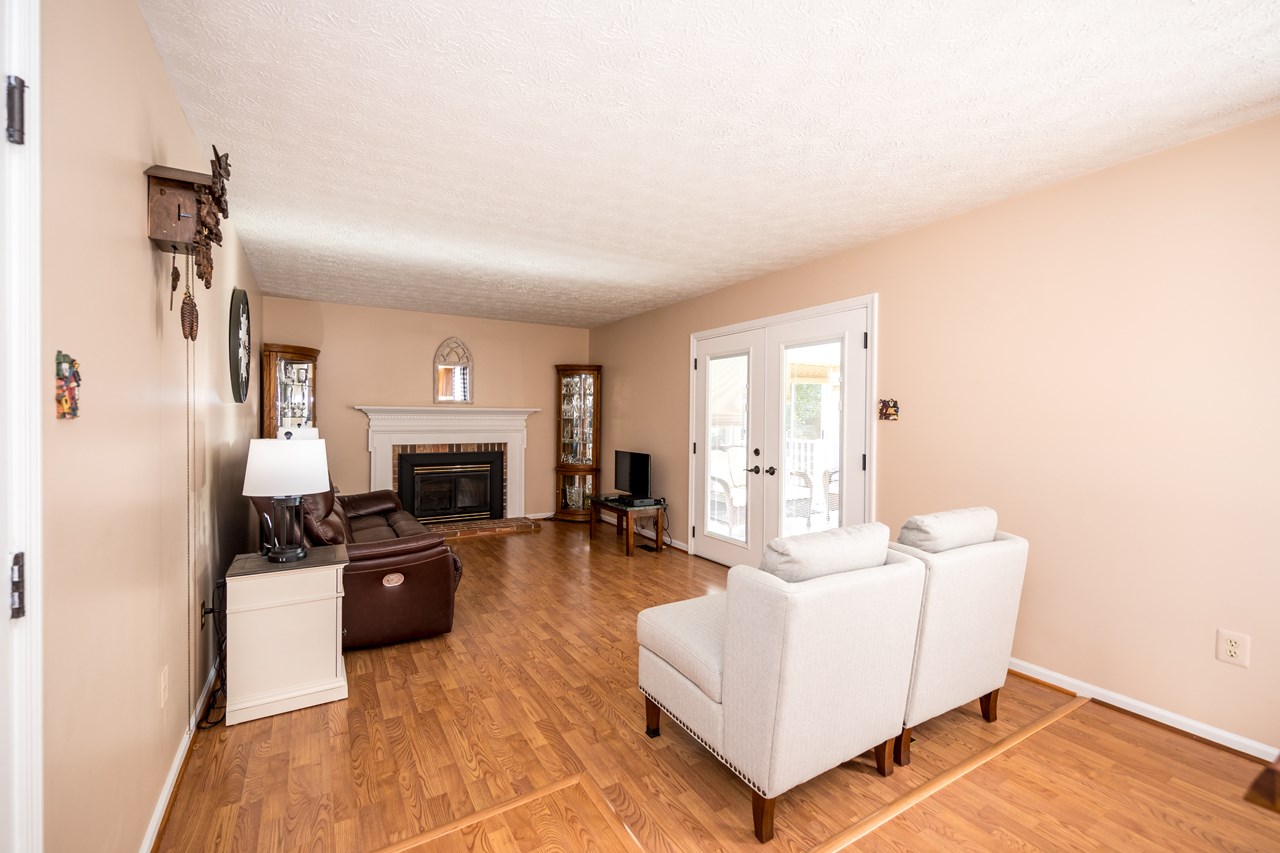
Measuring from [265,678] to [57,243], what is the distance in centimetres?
205

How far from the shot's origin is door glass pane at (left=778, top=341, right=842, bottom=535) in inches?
156

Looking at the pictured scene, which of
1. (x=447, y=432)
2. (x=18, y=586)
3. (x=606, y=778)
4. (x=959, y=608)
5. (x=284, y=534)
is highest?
(x=447, y=432)

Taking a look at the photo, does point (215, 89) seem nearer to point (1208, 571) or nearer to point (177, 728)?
point (177, 728)

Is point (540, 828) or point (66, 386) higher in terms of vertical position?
point (66, 386)

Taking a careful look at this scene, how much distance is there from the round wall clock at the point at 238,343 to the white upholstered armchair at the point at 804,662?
120 inches

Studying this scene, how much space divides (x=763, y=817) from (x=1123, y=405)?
239 centimetres

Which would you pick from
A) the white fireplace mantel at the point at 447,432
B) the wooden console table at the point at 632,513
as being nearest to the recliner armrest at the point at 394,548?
the wooden console table at the point at 632,513

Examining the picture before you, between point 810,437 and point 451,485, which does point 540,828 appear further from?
point 451,485

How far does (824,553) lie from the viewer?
1.83 meters

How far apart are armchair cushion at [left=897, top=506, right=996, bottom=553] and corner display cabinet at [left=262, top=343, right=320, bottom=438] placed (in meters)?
5.23

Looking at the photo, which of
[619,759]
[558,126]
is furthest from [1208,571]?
[558,126]

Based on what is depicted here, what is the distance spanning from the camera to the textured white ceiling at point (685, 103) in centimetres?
163

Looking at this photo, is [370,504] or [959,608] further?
[370,504]

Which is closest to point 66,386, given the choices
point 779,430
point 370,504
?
point 779,430
